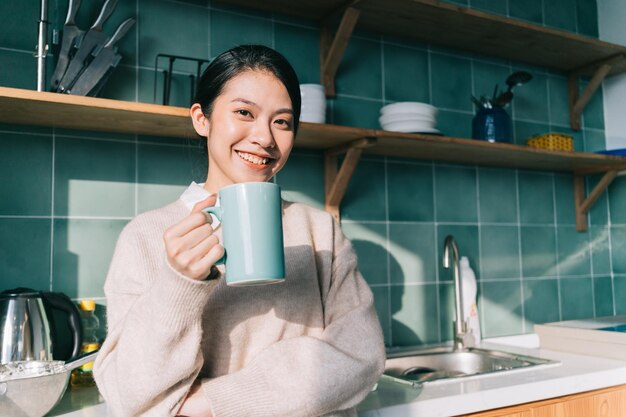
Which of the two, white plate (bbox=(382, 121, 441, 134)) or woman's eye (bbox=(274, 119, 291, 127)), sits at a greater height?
white plate (bbox=(382, 121, 441, 134))

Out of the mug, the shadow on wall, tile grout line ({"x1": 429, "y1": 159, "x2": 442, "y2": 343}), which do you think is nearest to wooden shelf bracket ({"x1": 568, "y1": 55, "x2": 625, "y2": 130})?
tile grout line ({"x1": 429, "y1": 159, "x2": 442, "y2": 343})

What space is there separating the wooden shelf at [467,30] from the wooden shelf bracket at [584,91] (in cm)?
2

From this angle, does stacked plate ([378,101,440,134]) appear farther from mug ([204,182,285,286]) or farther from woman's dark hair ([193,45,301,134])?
mug ([204,182,285,286])

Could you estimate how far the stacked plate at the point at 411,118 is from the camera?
166 cm

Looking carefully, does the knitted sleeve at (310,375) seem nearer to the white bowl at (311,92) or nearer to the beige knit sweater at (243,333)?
the beige knit sweater at (243,333)

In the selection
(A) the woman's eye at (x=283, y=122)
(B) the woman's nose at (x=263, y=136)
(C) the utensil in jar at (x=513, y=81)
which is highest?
(C) the utensil in jar at (x=513, y=81)

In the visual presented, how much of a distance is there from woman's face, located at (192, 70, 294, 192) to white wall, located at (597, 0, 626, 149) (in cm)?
191

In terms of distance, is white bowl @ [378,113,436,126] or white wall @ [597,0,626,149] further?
white wall @ [597,0,626,149]

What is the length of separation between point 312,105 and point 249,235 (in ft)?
3.05

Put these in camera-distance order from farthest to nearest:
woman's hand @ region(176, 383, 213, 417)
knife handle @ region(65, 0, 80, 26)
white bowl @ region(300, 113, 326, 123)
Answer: white bowl @ region(300, 113, 326, 123) → knife handle @ region(65, 0, 80, 26) → woman's hand @ region(176, 383, 213, 417)


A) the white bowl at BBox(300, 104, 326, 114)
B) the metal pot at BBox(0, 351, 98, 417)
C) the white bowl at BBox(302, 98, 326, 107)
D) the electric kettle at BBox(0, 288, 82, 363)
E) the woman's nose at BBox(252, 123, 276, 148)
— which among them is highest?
the white bowl at BBox(302, 98, 326, 107)

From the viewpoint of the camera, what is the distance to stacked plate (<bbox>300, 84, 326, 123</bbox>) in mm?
1521

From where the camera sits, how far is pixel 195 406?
797 mm

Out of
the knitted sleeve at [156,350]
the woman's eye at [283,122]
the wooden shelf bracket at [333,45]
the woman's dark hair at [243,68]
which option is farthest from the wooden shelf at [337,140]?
the knitted sleeve at [156,350]
